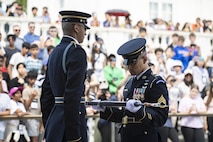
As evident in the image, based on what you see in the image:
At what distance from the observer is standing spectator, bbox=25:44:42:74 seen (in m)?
10.6

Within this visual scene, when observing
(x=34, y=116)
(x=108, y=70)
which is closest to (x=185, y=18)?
(x=108, y=70)

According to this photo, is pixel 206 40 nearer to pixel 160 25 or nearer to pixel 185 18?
pixel 160 25

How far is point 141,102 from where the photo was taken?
4.98 metres

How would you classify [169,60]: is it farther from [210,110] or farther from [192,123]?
[192,123]

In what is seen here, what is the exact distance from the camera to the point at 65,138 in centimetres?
466

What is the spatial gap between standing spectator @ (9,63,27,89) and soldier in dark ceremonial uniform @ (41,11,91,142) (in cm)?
438

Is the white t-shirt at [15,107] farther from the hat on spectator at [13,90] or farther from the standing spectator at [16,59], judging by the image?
the standing spectator at [16,59]

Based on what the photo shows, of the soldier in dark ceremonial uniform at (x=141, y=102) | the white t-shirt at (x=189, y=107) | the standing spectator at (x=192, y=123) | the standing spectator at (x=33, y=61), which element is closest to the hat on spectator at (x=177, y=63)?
the white t-shirt at (x=189, y=107)

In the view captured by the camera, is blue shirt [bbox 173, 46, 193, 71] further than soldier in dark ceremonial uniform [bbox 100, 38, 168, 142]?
Yes

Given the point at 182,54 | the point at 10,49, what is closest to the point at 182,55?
the point at 182,54

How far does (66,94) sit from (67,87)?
61mm

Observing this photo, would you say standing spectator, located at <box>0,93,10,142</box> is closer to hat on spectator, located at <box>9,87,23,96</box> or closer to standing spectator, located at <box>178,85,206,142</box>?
hat on spectator, located at <box>9,87,23,96</box>

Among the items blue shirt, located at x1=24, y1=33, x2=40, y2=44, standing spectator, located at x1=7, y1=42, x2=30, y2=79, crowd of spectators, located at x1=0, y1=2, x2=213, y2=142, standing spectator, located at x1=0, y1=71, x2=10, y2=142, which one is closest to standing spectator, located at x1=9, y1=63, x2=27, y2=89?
crowd of spectators, located at x1=0, y1=2, x2=213, y2=142

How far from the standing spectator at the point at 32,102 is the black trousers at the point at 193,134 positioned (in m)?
2.70
